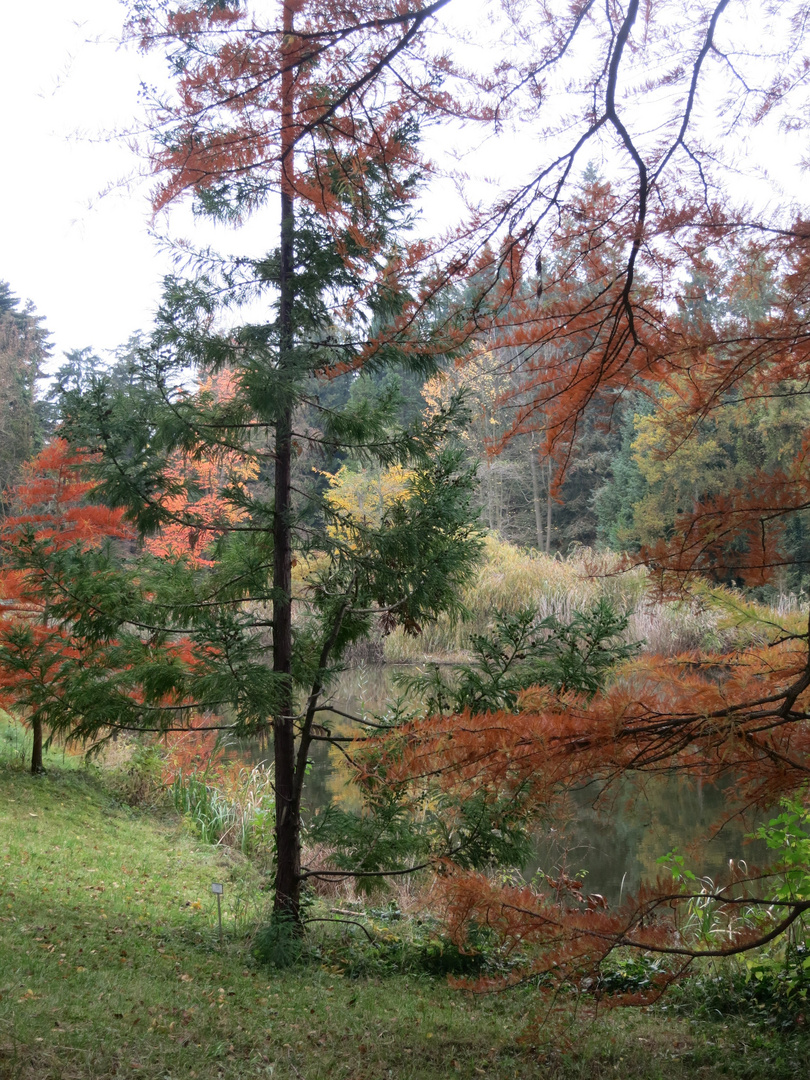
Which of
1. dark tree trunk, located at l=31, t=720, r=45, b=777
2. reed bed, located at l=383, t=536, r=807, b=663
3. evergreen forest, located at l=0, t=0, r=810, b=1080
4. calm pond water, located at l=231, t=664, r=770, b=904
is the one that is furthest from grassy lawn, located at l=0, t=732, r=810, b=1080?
reed bed, located at l=383, t=536, r=807, b=663

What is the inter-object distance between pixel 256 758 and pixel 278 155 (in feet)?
28.8

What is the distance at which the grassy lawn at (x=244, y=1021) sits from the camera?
2.72 meters

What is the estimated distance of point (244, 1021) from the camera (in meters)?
3.20

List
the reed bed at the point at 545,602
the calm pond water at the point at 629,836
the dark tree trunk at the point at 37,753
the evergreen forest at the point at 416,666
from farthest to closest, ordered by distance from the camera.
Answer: the reed bed at the point at 545,602 < the dark tree trunk at the point at 37,753 < the calm pond water at the point at 629,836 < the evergreen forest at the point at 416,666

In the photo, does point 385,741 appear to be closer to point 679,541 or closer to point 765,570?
point 679,541

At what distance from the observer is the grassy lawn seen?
107 inches

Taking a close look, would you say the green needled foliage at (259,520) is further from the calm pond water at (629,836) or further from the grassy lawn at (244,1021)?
the calm pond water at (629,836)

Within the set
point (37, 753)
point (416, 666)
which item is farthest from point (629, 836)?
point (37, 753)

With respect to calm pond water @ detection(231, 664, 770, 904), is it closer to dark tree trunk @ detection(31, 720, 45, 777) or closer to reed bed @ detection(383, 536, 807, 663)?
dark tree trunk @ detection(31, 720, 45, 777)

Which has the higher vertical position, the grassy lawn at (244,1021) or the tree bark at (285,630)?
the tree bark at (285,630)

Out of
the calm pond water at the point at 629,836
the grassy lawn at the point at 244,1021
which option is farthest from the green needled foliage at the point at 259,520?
the calm pond water at the point at 629,836

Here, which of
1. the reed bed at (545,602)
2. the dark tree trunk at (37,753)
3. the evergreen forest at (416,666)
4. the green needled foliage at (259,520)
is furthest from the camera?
the reed bed at (545,602)

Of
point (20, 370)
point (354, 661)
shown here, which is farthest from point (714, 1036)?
point (20, 370)

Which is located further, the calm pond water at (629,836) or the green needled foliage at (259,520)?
the calm pond water at (629,836)
